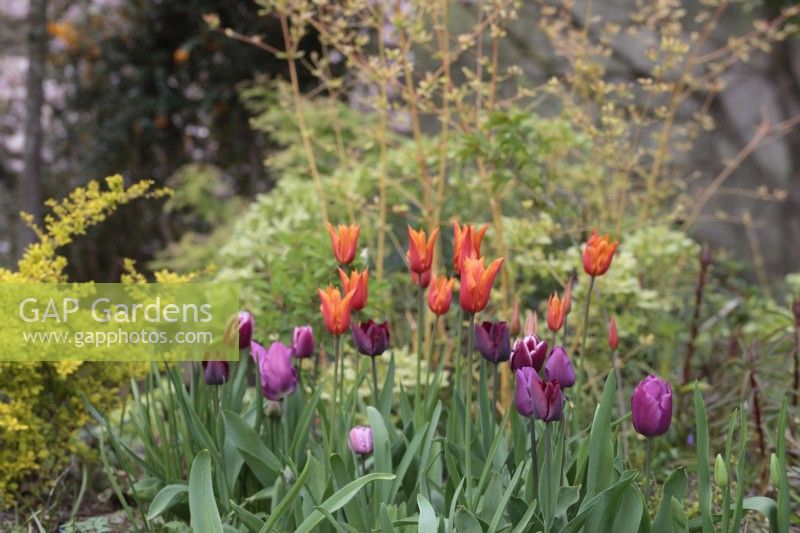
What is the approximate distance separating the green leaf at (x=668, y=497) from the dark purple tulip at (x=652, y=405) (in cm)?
9

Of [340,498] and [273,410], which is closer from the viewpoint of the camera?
[340,498]

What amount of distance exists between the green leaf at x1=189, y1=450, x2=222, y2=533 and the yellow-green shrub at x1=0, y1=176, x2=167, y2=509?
780mm

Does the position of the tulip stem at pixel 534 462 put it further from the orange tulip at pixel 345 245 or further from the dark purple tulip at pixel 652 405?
the orange tulip at pixel 345 245

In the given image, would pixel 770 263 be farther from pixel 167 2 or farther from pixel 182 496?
pixel 182 496

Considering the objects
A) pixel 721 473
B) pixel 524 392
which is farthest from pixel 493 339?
pixel 721 473

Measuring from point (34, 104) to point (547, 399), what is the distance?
420cm

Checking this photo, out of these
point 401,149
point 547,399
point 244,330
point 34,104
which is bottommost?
point 547,399

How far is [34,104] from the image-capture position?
4812 mm

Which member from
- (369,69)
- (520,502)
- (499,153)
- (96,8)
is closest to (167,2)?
(96,8)

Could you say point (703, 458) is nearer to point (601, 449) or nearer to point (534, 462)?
point (601, 449)

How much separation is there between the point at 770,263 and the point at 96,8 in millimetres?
5005

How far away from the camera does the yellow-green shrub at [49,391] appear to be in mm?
2217

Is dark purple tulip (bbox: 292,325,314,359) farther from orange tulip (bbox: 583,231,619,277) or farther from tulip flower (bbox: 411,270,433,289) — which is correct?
orange tulip (bbox: 583,231,619,277)

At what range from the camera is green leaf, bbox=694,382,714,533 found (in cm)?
151
